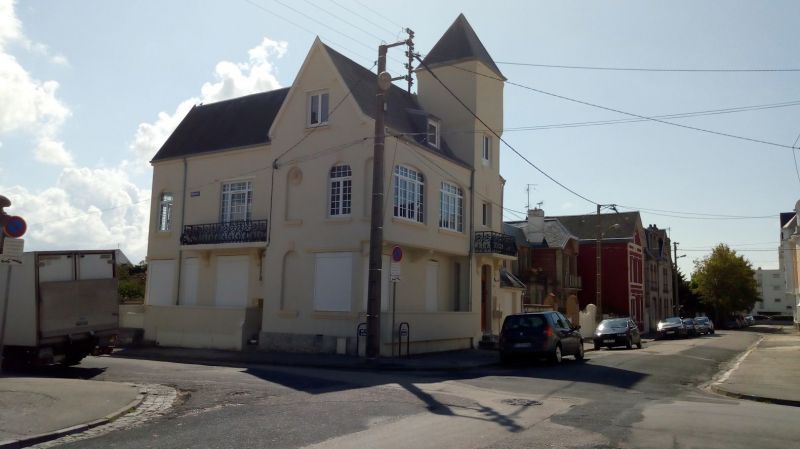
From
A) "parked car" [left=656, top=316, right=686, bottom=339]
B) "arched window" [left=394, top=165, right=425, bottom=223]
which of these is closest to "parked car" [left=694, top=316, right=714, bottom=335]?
"parked car" [left=656, top=316, right=686, bottom=339]

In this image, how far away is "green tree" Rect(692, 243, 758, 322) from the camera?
6600 centimetres

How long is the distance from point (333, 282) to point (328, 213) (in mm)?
2476

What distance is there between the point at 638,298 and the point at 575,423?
48.5m

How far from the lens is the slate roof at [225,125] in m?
27.6

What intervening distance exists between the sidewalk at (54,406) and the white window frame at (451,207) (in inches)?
585

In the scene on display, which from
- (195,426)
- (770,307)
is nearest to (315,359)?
(195,426)

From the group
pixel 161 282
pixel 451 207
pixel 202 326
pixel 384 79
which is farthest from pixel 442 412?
pixel 161 282

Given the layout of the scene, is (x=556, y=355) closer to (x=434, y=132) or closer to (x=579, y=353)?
(x=579, y=353)

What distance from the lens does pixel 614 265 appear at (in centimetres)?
5216

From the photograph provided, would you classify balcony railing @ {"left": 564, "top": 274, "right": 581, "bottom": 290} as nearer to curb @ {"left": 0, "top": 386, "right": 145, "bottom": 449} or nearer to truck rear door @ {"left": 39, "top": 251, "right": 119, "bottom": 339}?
truck rear door @ {"left": 39, "top": 251, "right": 119, "bottom": 339}

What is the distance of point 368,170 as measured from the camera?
2239 centimetres

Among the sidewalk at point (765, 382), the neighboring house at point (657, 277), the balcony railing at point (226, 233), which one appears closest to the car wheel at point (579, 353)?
the sidewalk at point (765, 382)

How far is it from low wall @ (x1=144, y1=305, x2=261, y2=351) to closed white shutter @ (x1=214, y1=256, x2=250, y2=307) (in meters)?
1.84

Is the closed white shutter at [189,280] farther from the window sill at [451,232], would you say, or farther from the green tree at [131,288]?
the window sill at [451,232]
